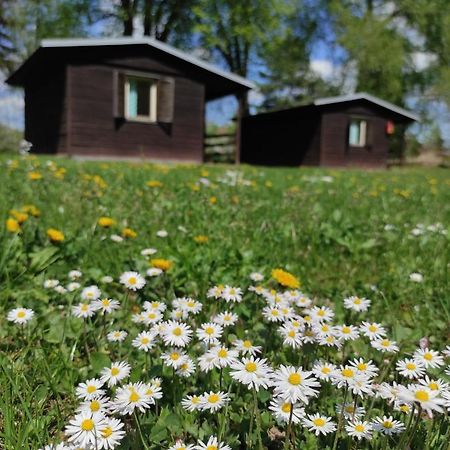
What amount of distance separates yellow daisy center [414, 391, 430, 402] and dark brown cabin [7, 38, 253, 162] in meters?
12.4

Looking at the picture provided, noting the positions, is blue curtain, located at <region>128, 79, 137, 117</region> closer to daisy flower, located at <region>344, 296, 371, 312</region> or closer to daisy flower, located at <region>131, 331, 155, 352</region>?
daisy flower, located at <region>344, 296, 371, 312</region>

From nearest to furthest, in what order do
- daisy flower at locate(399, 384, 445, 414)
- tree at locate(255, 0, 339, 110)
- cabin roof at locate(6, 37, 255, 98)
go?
daisy flower at locate(399, 384, 445, 414) → cabin roof at locate(6, 37, 255, 98) → tree at locate(255, 0, 339, 110)

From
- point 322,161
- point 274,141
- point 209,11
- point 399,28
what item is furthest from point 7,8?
point 399,28

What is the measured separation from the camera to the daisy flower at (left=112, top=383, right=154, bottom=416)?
3.07 ft

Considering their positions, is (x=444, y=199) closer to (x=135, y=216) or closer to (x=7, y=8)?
(x=135, y=216)

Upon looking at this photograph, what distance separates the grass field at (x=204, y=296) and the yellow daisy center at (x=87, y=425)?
47 mm

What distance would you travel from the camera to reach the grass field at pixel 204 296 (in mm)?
1158

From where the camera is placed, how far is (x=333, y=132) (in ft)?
63.4

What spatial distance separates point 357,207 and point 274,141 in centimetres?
1778

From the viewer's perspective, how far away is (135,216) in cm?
324

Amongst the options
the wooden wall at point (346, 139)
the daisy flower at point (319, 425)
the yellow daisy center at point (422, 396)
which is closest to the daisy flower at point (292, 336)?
the daisy flower at point (319, 425)

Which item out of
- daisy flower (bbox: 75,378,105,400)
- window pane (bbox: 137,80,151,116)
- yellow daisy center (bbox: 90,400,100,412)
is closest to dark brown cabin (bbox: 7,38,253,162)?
window pane (bbox: 137,80,151,116)

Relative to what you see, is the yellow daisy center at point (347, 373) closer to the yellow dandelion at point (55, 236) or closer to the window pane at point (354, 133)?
the yellow dandelion at point (55, 236)

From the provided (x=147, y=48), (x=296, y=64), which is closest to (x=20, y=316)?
(x=147, y=48)
